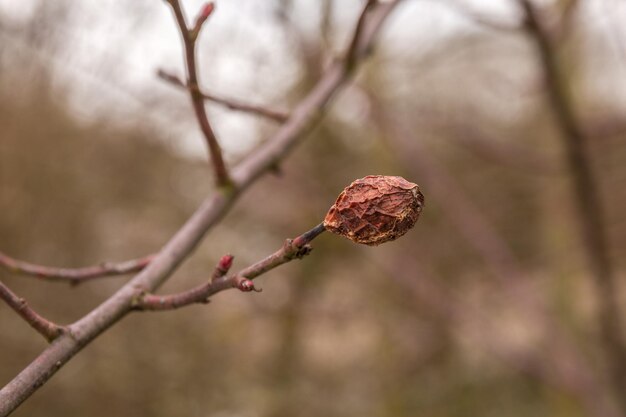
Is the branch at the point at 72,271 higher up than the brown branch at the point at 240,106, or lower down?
lower down

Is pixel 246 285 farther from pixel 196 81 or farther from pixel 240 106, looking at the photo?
pixel 240 106

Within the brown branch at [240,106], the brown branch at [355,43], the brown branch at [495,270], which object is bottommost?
the brown branch at [240,106]

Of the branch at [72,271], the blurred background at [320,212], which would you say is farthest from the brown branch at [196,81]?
the blurred background at [320,212]

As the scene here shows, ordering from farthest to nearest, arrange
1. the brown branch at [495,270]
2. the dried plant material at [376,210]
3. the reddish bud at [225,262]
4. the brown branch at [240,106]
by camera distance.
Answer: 1. the brown branch at [495,270]
2. the brown branch at [240,106]
3. the reddish bud at [225,262]
4. the dried plant material at [376,210]

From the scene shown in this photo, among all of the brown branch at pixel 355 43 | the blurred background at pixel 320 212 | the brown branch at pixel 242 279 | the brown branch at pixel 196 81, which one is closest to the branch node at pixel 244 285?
the brown branch at pixel 242 279

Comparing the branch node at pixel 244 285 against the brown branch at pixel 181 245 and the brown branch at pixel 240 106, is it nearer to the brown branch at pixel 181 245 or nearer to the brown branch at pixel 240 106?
the brown branch at pixel 181 245

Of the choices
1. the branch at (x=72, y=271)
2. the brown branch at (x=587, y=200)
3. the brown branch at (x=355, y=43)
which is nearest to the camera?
the branch at (x=72, y=271)

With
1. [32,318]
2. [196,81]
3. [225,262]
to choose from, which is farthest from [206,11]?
[32,318]

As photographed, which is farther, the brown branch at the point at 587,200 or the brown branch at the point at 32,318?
the brown branch at the point at 587,200
